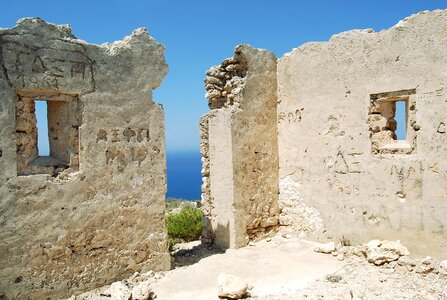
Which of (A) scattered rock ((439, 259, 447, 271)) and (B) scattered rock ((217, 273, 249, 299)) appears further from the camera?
(A) scattered rock ((439, 259, 447, 271))

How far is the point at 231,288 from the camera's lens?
4.70 metres

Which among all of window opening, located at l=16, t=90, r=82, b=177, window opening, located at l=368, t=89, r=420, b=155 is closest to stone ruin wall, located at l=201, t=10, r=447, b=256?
window opening, located at l=368, t=89, r=420, b=155

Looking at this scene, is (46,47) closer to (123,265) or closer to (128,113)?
(128,113)

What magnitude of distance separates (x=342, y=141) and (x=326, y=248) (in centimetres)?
170

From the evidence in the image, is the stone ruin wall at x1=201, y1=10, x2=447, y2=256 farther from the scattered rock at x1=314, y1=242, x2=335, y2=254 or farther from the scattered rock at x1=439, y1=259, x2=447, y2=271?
the scattered rock at x1=314, y1=242, x2=335, y2=254

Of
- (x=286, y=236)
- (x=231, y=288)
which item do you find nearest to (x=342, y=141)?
(x=286, y=236)

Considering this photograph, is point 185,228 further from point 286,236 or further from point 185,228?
point 286,236

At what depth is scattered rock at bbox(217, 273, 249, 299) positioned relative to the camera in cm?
467

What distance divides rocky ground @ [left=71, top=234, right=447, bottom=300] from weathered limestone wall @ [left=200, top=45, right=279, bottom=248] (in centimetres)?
61

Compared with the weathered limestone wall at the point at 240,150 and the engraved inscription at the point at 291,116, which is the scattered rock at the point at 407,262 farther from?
the engraved inscription at the point at 291,116

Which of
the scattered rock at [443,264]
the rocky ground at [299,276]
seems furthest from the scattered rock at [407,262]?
the scattered rock at [443,264]

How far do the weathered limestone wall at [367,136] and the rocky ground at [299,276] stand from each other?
419 mm

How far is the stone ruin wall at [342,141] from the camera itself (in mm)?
5496

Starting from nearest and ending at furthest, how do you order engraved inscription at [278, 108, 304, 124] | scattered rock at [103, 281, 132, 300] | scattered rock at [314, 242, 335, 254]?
1. scattered rock at [103, 281, 132, 300]
2. scattered rock at [314, 242, 335, 254]
3. engraved inscription at [278, 108, 304, 124]
